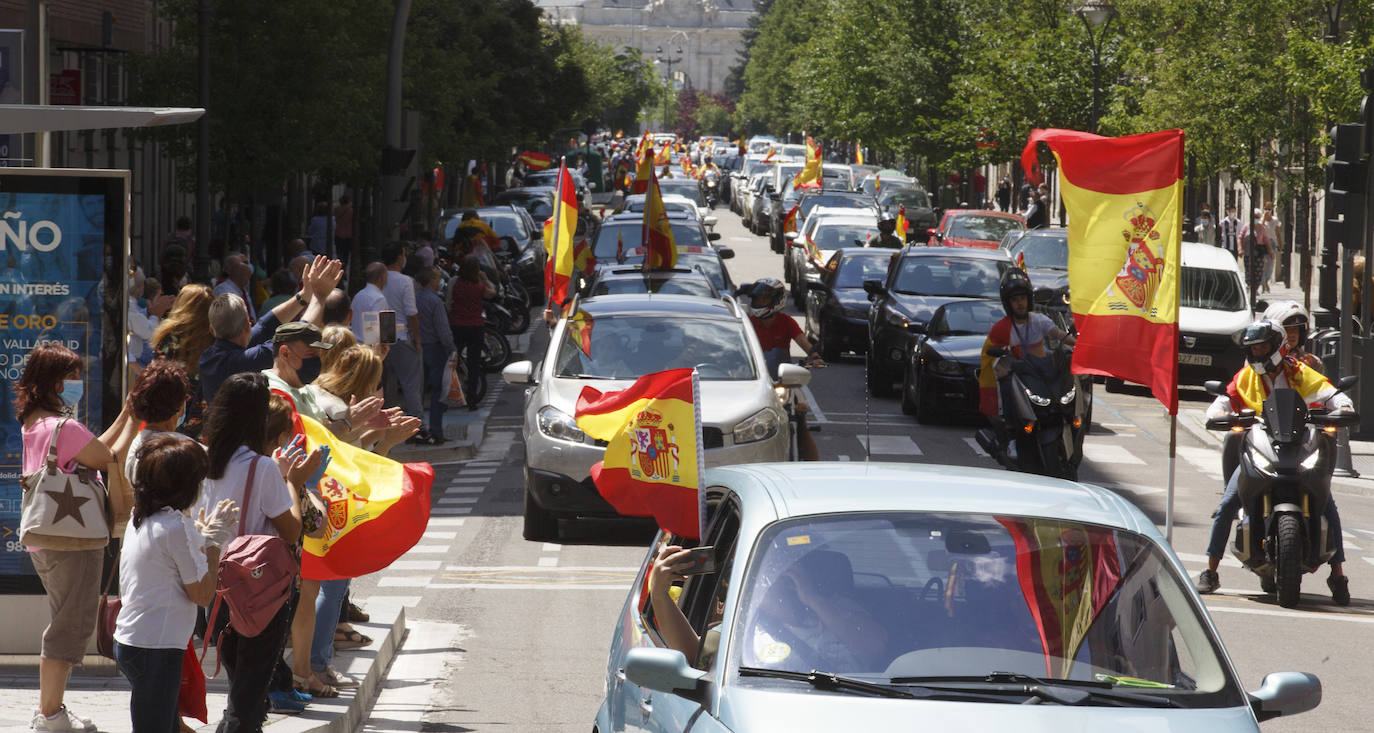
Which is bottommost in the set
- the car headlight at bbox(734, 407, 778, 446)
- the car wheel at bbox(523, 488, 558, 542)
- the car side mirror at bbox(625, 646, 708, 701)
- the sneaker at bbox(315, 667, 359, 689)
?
the car wheel at bbox(523, 488, 558, 542)

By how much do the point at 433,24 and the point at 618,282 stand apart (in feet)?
52.9

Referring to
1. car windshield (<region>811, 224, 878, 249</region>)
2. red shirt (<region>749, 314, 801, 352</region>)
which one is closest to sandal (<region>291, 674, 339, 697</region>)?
red shirt (<region>749, 314, 801, 352</region>)

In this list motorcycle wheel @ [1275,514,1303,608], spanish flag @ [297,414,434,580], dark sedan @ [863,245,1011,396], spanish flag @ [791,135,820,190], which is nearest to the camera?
spanish flag @ [297,414,434,580]

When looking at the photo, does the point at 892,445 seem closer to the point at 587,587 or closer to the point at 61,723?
the point at 587,587

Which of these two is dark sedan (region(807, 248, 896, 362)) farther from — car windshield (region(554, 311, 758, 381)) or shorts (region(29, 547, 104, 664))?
shorts (region(29, 547, 104, 664))

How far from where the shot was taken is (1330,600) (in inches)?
472

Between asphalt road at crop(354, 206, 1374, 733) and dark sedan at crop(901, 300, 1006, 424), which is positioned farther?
dark sedan at crop(901, 300, 1006, 424)

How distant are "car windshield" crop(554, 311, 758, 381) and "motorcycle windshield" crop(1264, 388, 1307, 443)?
390 cm

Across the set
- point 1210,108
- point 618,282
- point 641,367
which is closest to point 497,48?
point 1210,108

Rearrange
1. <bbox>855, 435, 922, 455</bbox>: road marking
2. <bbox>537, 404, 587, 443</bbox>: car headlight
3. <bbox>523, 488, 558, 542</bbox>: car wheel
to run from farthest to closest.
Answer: <bbox>855, 435, 922, 455</bbox>: road marking → <bbox>523, 488, 558, 542</bbox>: car wheel → <bbox>537, 404, 587, 443</bbox>: car headlight

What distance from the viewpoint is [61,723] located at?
723 centimetres

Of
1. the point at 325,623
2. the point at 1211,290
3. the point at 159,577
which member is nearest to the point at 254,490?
the point at 159,577

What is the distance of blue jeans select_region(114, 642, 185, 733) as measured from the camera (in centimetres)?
636

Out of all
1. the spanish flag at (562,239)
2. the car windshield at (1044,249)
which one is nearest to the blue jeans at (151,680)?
the spanish flag at (562,239)
